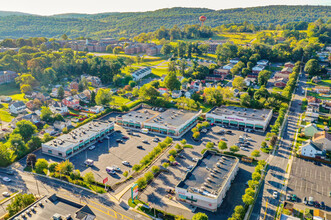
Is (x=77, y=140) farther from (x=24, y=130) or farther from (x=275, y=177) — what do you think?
(x=275, y=177)

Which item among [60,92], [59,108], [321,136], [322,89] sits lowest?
[321,136]

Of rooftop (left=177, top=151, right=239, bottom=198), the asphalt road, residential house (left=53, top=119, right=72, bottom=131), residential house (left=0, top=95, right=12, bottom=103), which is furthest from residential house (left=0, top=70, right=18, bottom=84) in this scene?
the asphalt road

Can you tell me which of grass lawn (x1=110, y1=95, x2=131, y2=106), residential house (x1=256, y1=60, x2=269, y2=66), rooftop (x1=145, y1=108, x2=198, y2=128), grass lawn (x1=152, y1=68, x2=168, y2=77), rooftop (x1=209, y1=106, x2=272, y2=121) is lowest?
grass lawn (x1=110, y1=95, x2=131, y2=106)

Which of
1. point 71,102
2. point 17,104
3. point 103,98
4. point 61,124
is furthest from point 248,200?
point 17,104

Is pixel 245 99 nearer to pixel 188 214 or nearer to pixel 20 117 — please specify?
pixel 188 214

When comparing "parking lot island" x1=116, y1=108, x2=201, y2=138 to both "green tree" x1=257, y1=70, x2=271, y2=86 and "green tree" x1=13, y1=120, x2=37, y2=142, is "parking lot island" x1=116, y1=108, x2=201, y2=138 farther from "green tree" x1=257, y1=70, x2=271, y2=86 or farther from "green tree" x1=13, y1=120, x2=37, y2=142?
"green tree" x1=257, y1=70, x2=271, y2=86

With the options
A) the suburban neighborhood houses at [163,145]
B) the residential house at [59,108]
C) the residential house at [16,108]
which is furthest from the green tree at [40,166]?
the residential house at [16,108]

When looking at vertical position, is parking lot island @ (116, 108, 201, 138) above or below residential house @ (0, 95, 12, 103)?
below
